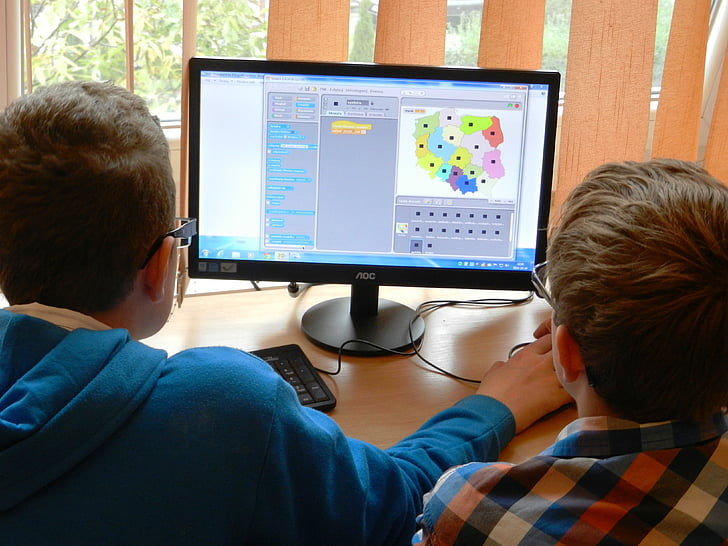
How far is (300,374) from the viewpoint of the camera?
4.10 feet

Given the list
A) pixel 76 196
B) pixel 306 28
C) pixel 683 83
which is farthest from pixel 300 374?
pixel 683 83

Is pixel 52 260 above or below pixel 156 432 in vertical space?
above

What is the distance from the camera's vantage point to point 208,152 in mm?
1312

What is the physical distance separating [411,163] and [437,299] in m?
0.36

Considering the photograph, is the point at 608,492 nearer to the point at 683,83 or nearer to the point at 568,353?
the point at 568,353

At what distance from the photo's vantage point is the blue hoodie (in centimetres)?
70

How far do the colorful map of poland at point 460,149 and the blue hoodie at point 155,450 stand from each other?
0.58m

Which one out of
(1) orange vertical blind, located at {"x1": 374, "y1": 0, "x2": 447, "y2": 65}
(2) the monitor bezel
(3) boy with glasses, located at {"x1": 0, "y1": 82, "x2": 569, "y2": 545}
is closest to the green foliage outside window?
(1) orange vertical blind, located at {"x1": 374, "y1": 0, "x2": 447, "y2": 65}

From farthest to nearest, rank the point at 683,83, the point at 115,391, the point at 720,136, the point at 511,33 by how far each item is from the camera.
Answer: the point at 720,136 → the point at 683,83 → the point at 511,33 → the point at 115,391

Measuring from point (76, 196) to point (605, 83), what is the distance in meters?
1.39

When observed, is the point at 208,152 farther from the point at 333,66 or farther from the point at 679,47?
the point at 679,47

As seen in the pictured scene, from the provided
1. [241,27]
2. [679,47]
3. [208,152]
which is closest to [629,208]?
[208,152]

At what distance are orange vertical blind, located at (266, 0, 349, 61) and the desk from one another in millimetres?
459

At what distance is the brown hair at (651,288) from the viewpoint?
744mm
